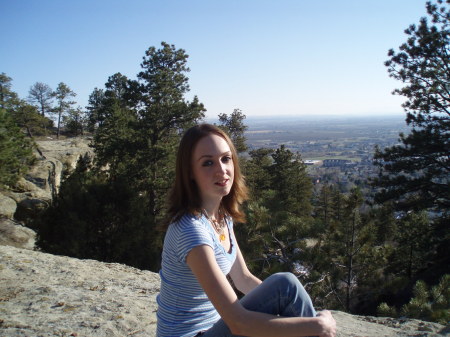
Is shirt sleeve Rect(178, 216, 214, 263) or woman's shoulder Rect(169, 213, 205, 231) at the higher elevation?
woman's shoulder Rect(169, 213, 205, 231)

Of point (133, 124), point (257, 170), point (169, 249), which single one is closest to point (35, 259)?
point (169, 249)

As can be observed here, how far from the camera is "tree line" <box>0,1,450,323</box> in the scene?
218 inches

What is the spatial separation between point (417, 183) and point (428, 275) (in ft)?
8.79

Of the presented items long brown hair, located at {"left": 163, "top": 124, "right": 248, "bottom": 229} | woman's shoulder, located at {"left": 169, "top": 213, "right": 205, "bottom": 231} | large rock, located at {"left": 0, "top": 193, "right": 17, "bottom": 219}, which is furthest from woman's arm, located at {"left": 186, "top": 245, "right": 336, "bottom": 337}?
large rock, located at {"left": 0, "top": 193, "right": 17, "bottom": 219}

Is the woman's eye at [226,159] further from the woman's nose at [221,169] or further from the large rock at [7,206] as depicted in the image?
the large rock at [7,206]

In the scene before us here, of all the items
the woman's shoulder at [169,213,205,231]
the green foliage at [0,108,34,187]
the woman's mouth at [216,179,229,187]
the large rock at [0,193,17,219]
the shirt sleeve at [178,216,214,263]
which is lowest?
the large rock at [0,193,17,219]

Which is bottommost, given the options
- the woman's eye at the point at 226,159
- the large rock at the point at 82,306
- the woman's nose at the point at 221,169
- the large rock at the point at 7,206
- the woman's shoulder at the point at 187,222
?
the large rock at the point at 7,206

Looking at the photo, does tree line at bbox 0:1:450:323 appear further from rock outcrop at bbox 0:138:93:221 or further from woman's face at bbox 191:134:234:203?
rock outcrop at bbox 0:138:93:221

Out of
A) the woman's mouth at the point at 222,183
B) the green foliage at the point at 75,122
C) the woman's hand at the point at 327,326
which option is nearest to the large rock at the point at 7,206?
the woman's mouth at the point at 222,183

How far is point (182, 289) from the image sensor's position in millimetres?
1591

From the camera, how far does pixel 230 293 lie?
1.40 metres

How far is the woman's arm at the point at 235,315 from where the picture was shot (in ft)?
4.55

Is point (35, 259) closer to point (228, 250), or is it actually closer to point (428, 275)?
point (228, 250)

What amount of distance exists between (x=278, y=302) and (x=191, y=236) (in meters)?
0.51
